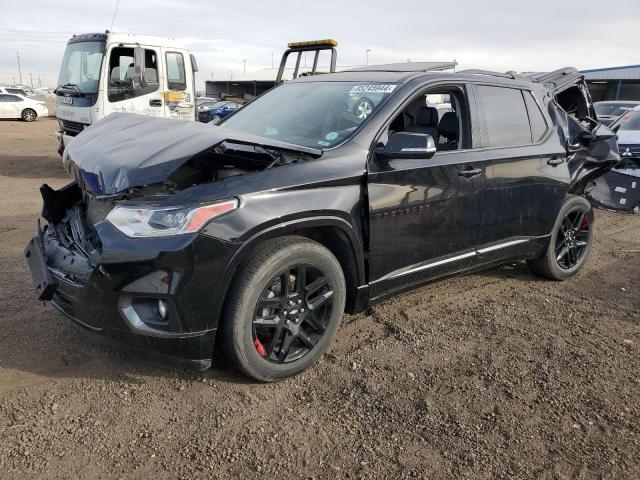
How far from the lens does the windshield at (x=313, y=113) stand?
11.4ft

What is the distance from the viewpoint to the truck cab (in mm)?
9188

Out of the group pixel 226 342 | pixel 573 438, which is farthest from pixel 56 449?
pixel 573 438

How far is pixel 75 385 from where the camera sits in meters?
2.96

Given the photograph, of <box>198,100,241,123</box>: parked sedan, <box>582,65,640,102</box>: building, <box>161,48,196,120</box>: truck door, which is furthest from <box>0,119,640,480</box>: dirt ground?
<box>582,65,640,102</box>: building

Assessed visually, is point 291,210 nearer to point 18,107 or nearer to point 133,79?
point 133,79

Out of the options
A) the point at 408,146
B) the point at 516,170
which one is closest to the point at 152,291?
the point at 408,146

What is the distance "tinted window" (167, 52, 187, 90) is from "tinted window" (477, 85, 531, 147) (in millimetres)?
7278

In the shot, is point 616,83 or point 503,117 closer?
point 503,117

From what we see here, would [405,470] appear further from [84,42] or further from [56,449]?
[84,42]

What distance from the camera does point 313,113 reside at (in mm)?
3730

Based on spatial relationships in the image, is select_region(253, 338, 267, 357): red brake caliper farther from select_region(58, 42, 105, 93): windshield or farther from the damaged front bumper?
select_region(58, 42, 105, 93): windshield

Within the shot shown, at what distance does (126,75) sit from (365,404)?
8334 mm

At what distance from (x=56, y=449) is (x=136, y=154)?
148cm

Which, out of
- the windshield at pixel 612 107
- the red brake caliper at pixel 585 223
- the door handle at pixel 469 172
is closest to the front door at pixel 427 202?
the door handle at pixel 469 172
